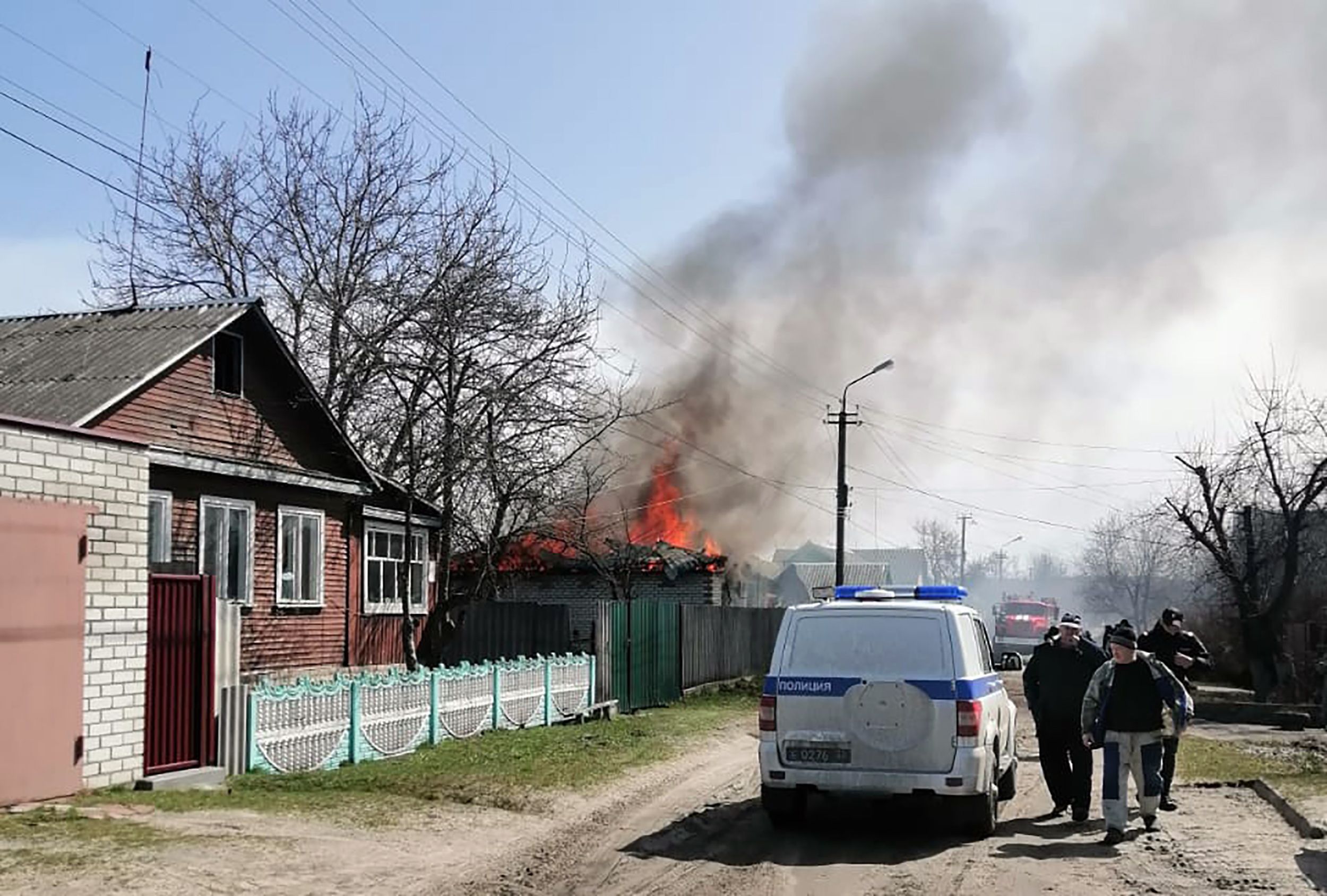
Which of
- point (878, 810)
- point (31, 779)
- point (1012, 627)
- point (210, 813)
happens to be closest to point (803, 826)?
point (878, 810)

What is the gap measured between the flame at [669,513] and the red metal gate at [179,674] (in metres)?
29.0

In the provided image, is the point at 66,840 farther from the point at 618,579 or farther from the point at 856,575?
the point at 856,575

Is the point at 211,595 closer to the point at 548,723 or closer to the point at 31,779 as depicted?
the point at 31,779

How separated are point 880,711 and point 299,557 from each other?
12357 millimetres

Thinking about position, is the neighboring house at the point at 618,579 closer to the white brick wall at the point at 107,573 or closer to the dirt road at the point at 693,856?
the white brick wall at the point at 107,573

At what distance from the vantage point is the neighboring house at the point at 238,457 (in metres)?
16.7

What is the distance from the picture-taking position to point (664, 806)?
476 inches

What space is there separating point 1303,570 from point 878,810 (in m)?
26.2

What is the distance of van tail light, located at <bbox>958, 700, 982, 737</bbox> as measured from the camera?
9766 mm

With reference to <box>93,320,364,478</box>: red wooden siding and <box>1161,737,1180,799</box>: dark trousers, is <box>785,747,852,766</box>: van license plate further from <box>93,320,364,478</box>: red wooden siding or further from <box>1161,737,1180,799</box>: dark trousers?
<box>93,320,364,478</box>: red wooden siding

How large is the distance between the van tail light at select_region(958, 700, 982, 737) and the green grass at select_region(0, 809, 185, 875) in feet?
18.8

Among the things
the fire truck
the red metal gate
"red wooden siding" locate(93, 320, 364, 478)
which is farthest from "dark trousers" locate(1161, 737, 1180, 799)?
the fire truck

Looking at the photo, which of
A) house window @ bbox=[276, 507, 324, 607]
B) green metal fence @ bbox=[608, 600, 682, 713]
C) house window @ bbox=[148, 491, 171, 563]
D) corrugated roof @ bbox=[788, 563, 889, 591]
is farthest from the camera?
corrugated roof @ bbox=[788, 563, 889, 591]

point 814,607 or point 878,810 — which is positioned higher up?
point 814,607
